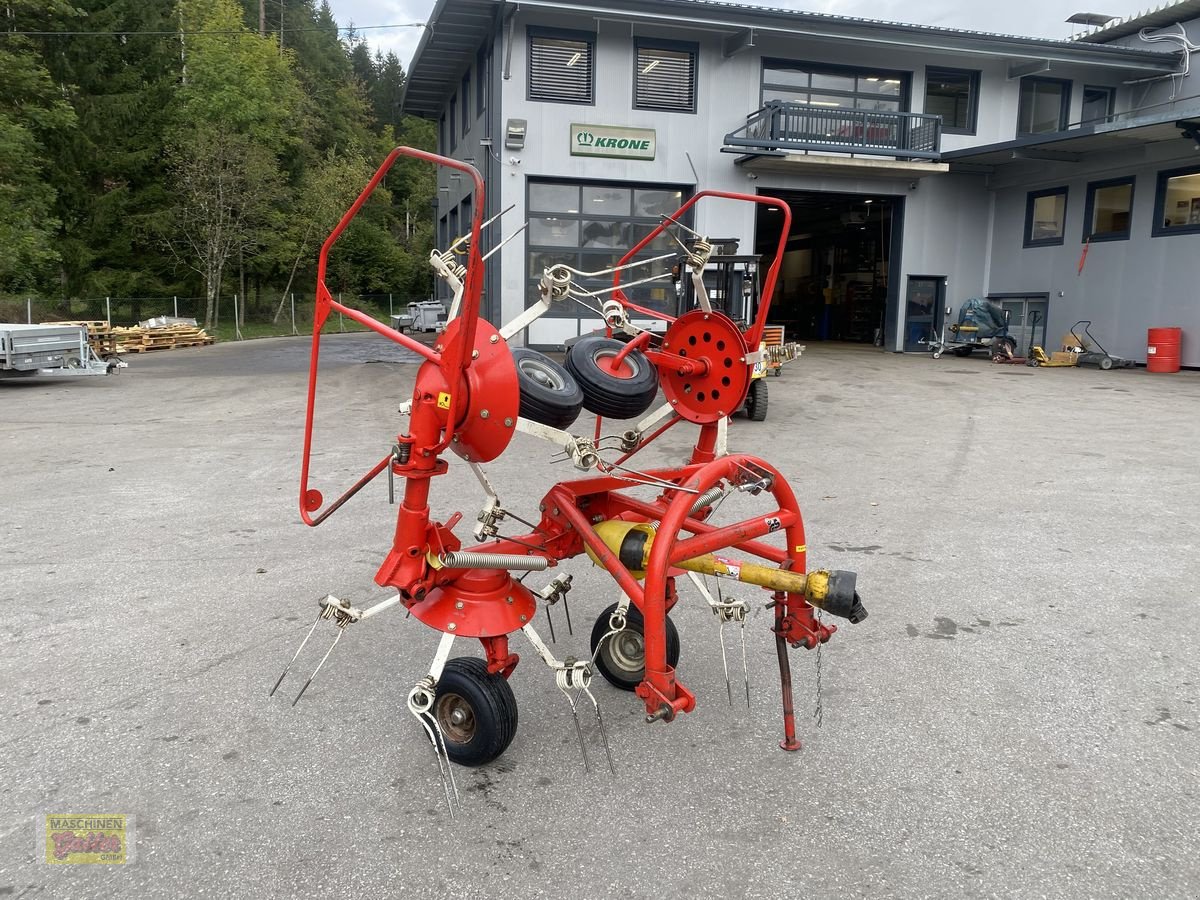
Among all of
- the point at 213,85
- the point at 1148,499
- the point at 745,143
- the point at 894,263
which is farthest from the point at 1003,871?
the point at 213,85

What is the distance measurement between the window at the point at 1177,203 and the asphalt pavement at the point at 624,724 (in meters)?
16.2

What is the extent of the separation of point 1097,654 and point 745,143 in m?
18.4

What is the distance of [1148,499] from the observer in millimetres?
7566

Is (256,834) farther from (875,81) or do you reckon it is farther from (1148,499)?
(875,81)

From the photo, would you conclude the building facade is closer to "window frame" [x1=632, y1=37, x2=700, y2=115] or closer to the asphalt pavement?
"window frame" [x1=632, y1=37, x2=700, y2=115]

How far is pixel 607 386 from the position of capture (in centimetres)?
357

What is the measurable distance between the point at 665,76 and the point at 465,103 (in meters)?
7.11

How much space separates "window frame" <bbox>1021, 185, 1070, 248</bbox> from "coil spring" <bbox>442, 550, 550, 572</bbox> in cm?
2442

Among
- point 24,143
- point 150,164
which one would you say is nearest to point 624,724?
point 24,143

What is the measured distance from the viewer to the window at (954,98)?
2377 centimetres

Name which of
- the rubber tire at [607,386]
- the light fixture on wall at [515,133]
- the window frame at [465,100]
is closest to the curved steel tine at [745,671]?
the rubber tire at [607,386]

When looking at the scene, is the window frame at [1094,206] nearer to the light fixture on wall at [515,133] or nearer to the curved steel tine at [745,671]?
the light fixture on wall at [515,133]

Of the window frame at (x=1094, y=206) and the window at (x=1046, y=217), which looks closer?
the window frame at (x=1094, y=206)

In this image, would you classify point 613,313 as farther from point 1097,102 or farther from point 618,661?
Result: point 1097,102
